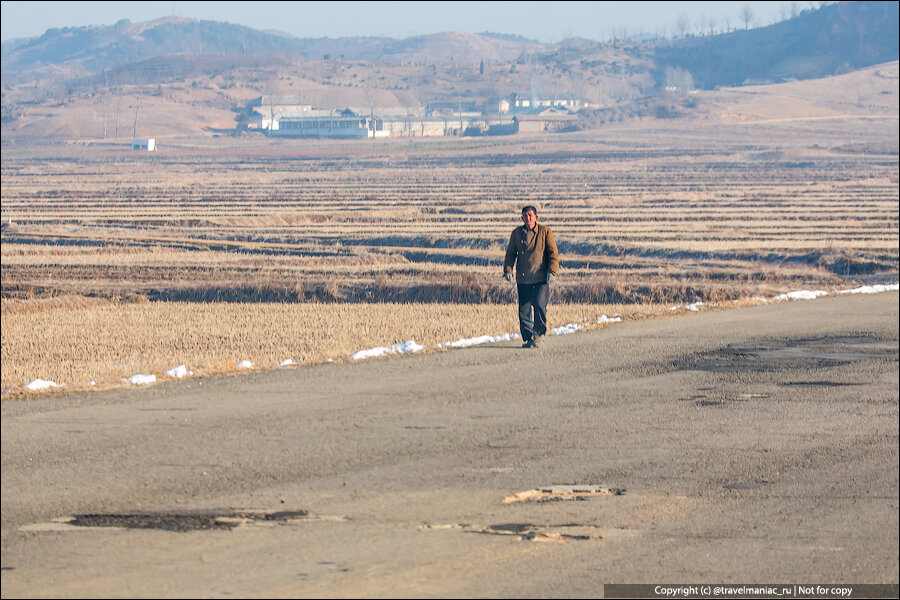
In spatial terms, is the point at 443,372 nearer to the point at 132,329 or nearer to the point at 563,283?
the point at 132,329

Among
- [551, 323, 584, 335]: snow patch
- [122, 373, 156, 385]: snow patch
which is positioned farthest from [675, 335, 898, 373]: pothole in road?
[122, 373, 156, 385]: snow patch

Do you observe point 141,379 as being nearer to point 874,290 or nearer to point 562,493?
point 562,493

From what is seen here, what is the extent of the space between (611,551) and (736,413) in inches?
169

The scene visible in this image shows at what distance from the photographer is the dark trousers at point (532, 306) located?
1480cm

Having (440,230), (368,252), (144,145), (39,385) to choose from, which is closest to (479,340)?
(39,385)

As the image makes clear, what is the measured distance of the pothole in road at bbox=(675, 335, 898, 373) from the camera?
540 inches

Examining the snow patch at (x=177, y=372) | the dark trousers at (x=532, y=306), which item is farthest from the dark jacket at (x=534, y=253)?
the snow patch at (x=177, y=372)

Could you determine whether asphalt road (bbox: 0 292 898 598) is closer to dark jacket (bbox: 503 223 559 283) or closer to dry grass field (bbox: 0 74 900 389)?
dark jacket (bbox: 503 223 559 283)

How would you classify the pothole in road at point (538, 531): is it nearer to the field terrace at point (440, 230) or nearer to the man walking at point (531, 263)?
the man walking at point (531, 263)

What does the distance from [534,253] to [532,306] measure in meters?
0.83

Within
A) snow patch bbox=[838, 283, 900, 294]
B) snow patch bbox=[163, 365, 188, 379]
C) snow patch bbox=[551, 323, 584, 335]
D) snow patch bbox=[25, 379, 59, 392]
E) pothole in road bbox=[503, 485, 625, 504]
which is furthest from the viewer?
snow patch bbox=[838, 283, 900, 294]

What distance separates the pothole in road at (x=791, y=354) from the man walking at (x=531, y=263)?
1930 millimetres

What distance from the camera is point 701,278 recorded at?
95.0ft

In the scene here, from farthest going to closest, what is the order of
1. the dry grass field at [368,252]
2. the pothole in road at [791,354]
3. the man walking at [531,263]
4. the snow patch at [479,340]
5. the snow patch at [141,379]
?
the dry grass field at [368,252] < the snow patch at [479,340] < the man walking at [531,263] < the pothole in road at [791,354] < the snow patch at [141,379]
